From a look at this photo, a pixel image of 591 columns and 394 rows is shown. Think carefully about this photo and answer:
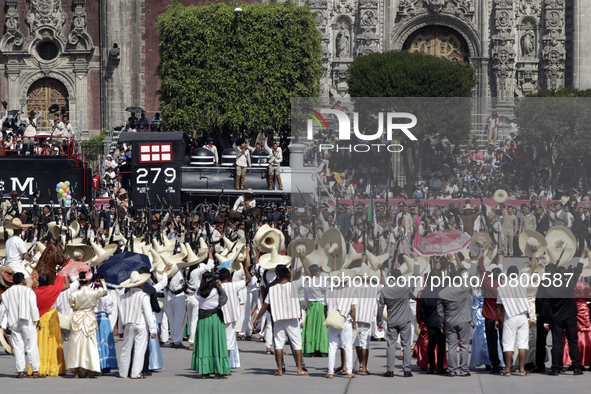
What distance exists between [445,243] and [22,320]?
5.98 metres

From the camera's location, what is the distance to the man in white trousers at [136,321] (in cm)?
1440

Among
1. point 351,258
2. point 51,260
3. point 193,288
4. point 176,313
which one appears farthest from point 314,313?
point 51,260

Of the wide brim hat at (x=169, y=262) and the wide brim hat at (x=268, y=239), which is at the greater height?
the wide brim hat at (x=268, y=239)

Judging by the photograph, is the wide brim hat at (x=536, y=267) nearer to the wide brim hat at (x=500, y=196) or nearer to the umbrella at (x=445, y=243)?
the umbrella at (x=445, y=243)

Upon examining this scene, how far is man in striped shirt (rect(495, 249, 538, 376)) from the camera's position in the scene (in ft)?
47.2

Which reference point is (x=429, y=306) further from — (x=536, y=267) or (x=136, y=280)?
(x=136, y=280)

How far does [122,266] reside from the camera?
49.7 ft

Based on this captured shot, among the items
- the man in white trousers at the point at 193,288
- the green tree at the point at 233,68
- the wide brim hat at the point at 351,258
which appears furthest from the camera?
the green tree at the point at 233,68

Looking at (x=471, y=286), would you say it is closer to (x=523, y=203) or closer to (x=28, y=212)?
(x=523, y=203)

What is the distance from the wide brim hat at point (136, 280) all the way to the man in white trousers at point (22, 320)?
1.31m

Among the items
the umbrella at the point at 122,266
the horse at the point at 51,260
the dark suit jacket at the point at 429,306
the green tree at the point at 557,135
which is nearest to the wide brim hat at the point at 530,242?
the green tree at the point at 557,135

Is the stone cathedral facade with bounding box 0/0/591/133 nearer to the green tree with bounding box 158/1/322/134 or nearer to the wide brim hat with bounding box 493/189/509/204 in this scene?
the green tree with bounding box 158/1/322/134

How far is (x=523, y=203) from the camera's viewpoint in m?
15.2

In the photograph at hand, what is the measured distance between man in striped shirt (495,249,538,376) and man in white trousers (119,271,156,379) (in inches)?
191
